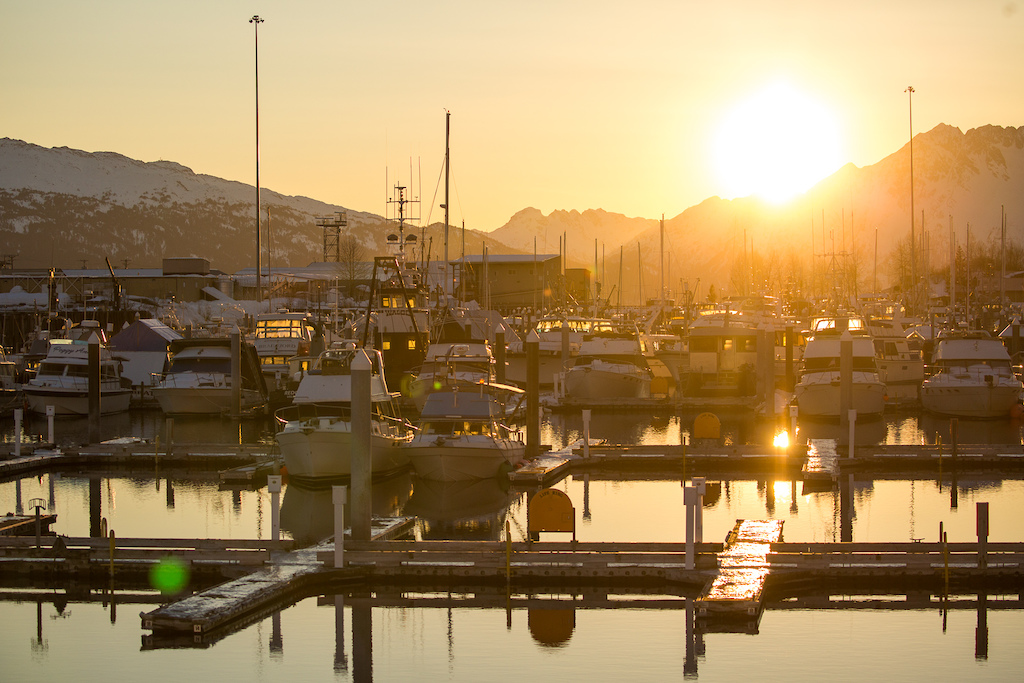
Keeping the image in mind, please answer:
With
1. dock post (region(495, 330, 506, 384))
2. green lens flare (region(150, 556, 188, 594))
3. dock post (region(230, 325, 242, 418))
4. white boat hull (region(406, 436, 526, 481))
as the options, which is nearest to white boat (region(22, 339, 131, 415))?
dock post (region(230, 325, 242, 418))

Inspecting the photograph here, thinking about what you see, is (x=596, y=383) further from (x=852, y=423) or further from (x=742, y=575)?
(x=742, y=575)

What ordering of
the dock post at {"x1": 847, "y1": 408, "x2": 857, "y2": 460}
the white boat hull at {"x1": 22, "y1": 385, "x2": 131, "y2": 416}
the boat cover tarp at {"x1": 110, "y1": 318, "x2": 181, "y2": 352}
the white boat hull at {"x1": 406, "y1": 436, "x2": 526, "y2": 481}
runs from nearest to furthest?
the white boat hull at {"x1": 406, "y1": 436, "x2": 526, "y2": 481} < the dock post at {"x1": 847, "y1": 408, "x2": 857, "y2": 460} < the white boat hull at {"x1": 22, "y1": 385, "x2": 131, "y2": 416} < the boat cover tarp at {"x1": 110, "y1": 318, "x2": 181, "y2": 352}

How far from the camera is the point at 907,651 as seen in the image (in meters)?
16.9

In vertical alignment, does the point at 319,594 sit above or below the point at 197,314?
below

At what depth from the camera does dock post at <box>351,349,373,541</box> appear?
19.5 metres

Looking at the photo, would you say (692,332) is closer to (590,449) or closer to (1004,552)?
(590,449)

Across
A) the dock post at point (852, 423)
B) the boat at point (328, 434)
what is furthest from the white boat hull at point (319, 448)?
the dock post at point (852, 423)

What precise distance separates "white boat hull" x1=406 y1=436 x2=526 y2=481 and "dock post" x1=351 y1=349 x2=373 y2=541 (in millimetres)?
8783

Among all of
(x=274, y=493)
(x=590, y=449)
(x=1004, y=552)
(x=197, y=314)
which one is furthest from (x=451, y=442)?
(x=197, y=314)

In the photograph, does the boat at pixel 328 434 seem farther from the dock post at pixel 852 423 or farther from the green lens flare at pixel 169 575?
the dock post at pixel 852 423

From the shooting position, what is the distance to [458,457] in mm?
28672

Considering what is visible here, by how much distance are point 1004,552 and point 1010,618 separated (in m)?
1.22

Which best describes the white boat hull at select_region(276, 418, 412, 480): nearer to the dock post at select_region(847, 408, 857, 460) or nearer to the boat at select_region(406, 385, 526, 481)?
the boat at select_region(406, 385, 526, 481)

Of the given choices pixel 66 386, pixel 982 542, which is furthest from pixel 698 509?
pixel 66 386
